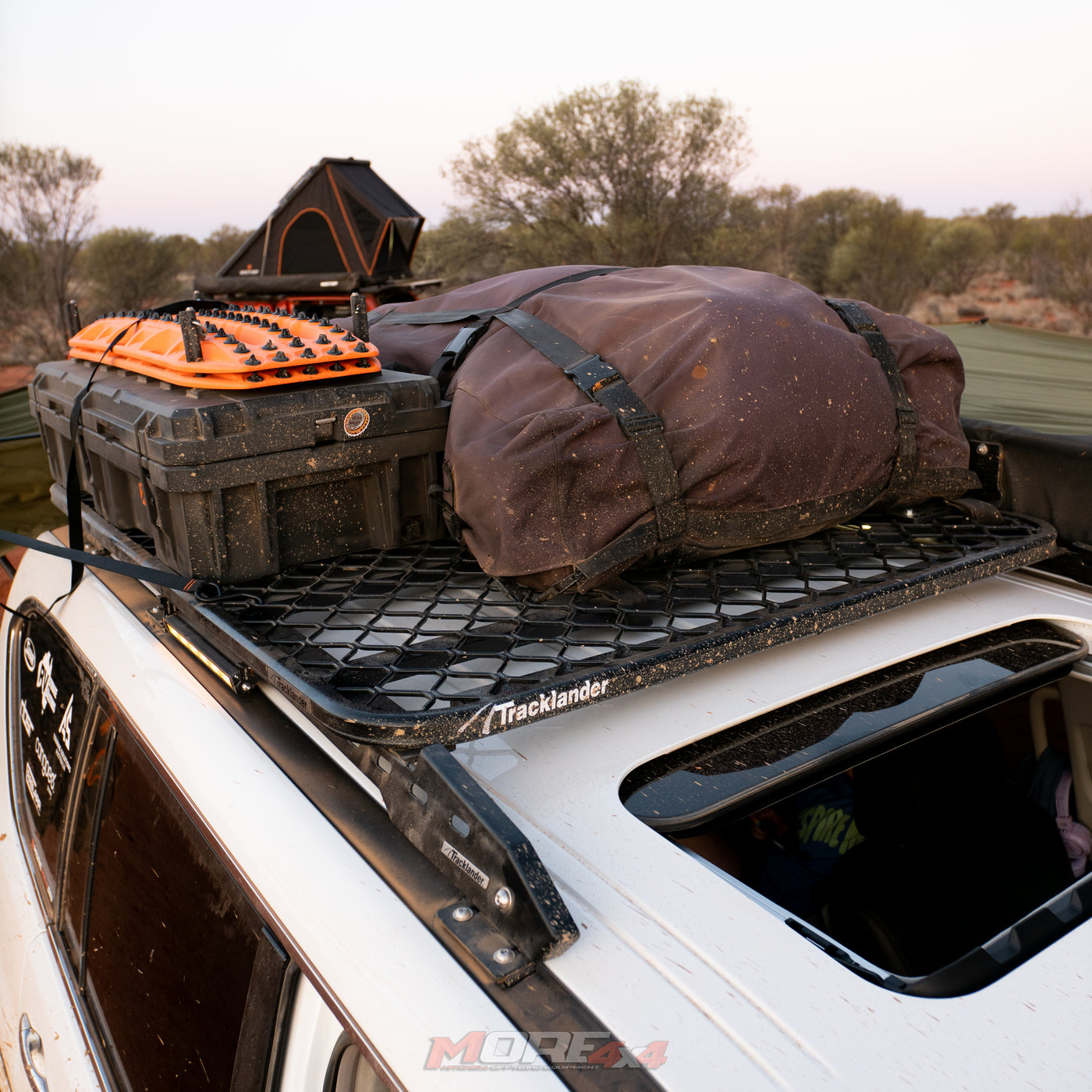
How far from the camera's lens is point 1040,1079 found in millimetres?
756

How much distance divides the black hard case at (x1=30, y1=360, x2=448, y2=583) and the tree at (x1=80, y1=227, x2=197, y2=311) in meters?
25.4

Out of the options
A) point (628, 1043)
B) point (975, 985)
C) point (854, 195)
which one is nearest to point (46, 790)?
point (628, 1043)

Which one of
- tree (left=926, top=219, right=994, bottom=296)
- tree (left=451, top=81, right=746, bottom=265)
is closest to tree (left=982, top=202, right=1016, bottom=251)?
tree (left=926, top=219, right=994, bottom=296)

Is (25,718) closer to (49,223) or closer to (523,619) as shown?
(523,619)

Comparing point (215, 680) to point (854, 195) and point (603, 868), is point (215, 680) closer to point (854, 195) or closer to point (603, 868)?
point (603, 868)

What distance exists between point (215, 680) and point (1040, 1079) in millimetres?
1133

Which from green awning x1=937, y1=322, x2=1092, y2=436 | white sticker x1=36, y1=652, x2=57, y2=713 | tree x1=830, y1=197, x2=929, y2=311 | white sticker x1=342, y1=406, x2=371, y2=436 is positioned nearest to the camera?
white sticker x1=342, y1=406, x2=371, y2=436

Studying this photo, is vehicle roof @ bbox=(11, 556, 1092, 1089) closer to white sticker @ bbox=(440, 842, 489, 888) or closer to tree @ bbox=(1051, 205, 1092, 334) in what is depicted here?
white sticker @ bbox=(440, 842, 489, 888)

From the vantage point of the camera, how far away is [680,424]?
1.48 m

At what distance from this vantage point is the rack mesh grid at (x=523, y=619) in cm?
113

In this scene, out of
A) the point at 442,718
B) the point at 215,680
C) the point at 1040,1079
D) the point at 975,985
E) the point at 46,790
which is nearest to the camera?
the point at 1040,1079

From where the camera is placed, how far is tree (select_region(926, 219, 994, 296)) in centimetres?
2844

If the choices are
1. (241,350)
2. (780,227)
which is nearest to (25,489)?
(241,350)

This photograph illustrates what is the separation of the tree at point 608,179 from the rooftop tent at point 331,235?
46.6 feet
